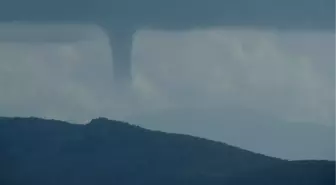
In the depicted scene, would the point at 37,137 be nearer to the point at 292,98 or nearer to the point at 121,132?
the point at 121,132

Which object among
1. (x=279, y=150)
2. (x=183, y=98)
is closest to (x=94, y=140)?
(x=183, y=98)

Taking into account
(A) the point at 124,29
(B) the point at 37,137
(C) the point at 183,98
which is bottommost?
(B) the point at 37,137

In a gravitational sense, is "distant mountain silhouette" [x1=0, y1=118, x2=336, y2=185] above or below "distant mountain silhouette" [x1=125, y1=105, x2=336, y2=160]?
below

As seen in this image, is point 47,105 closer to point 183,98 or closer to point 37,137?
point 37,137

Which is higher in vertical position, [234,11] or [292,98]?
[234,11]

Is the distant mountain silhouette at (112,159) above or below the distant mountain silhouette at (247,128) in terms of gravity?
below

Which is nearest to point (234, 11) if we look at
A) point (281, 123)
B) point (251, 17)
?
point (251, 17)

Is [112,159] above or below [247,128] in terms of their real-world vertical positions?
below
